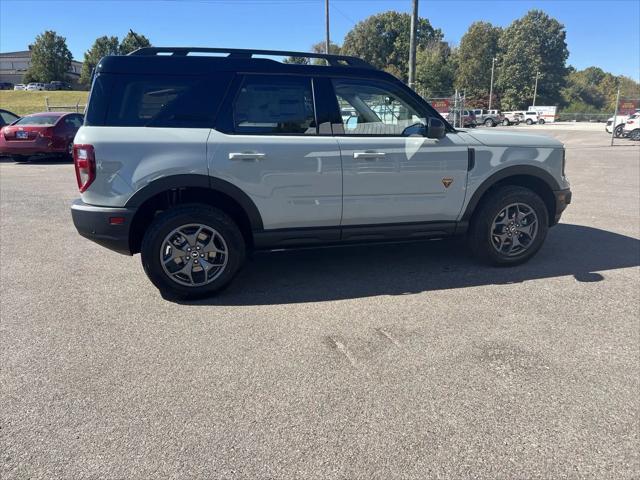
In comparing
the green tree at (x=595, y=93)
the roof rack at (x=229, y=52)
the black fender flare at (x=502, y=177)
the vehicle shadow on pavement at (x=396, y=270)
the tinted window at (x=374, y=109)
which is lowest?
the vehicle shadow on pavement at (x=396, y=270)

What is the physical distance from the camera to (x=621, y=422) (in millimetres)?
2533

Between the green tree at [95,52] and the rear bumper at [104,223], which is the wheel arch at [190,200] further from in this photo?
the green tree at [95,52]

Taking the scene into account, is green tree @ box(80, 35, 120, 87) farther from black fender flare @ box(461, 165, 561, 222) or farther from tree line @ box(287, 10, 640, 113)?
black fender flare @ box(461, 165, 561, 222)

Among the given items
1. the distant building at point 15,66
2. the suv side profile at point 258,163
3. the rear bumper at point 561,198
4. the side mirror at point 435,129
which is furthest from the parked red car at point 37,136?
the distant building at point 15,66

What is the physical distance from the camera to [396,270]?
16.0 feet

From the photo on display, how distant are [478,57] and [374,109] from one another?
77.8 m

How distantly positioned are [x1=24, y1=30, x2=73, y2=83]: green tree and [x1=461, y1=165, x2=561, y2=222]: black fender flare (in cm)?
10349

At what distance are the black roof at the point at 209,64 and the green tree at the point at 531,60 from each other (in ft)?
246

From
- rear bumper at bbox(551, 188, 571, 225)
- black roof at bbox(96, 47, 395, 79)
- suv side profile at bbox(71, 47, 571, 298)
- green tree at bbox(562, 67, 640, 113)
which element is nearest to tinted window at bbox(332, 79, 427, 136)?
suv side profile at bbox(71, 47, 571, 298)

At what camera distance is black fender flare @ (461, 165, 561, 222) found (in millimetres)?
4664

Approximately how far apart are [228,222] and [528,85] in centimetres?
7773

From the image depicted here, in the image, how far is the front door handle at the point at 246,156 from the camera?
3.92 m

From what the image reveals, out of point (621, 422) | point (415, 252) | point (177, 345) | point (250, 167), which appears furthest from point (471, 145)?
point (177, 345)

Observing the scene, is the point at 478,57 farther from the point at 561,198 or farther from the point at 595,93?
the point at 561,198
